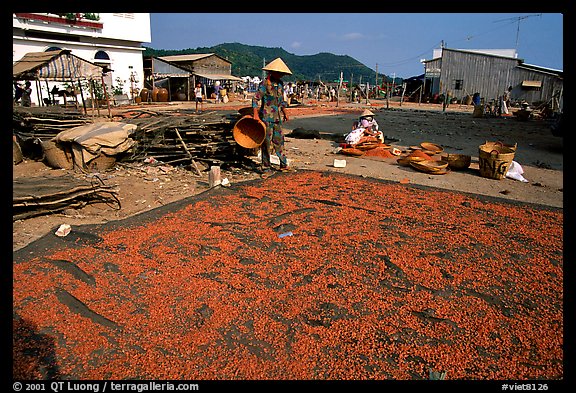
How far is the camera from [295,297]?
3125 millimetres

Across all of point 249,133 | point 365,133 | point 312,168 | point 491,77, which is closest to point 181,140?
point 249,133

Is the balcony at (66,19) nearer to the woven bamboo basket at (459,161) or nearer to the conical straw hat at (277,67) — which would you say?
the conical straw hat at (277,67)

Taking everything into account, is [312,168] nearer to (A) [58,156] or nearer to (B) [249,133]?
(B) [249,133]

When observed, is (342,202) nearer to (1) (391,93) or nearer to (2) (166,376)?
(2) (166,376)

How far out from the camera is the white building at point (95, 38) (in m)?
19.7

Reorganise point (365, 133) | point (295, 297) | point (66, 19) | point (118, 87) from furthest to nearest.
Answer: point (118, 87), point (66, 19), point (365, 133), point (295, 297)

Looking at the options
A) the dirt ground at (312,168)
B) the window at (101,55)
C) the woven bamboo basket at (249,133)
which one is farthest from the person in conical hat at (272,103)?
the window at (101,55)

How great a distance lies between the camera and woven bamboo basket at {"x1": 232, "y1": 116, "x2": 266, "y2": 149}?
6910 mm

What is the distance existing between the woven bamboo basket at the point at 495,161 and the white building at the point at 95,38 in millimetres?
17560

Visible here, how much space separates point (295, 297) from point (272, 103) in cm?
475

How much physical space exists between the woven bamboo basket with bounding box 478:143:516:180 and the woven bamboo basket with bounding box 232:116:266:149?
4.34 m

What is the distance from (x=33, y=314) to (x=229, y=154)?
538cm
